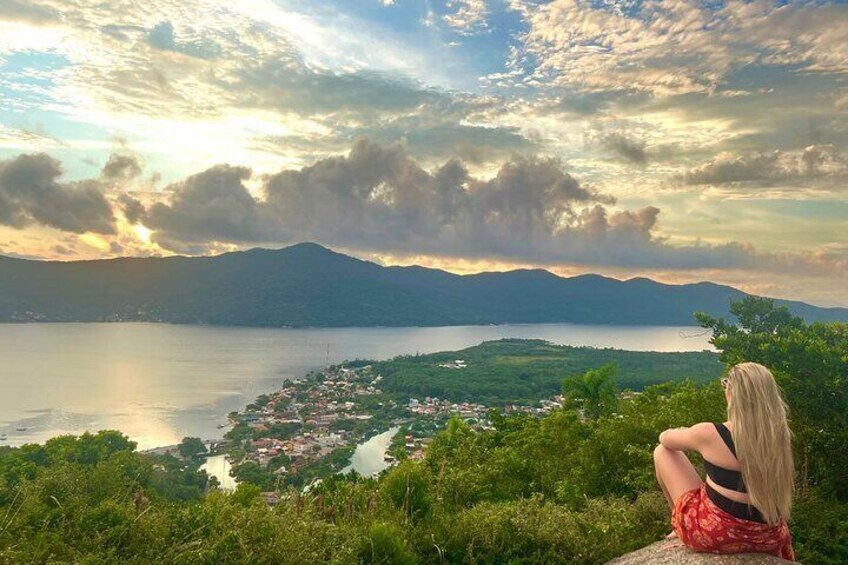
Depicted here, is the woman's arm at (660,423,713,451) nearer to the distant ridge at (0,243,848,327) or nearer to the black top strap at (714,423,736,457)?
the black top strap at (714,423,736,457)

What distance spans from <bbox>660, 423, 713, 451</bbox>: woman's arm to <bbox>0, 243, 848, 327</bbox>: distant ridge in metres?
131

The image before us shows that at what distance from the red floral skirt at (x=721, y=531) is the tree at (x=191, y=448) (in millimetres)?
33133

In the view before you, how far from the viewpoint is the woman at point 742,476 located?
3453mm

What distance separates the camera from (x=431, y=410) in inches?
1807

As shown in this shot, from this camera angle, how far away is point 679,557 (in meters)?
3.99

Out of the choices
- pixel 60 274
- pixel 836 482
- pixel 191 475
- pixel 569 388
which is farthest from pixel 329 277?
pixel 836 482

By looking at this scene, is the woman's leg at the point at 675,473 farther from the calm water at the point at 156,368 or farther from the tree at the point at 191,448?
the tree at the point at 191,448

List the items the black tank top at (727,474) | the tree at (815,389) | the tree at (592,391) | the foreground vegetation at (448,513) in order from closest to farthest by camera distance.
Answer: the black tank top at (727,474), the foreground vegetation at (448,513), the tree at (815,389), the tree at (592,391)

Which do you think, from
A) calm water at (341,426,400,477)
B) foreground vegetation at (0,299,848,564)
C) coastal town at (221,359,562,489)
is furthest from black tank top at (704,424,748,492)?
calm water at (341,426,400,477)

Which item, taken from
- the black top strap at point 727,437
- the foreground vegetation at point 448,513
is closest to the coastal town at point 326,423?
the foreground vegetation at point 448,513

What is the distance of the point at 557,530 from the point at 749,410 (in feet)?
7.08

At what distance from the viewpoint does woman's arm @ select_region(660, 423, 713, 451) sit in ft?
12.2

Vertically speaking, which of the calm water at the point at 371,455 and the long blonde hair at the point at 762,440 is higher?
the long blonde hair at the point at 762,440

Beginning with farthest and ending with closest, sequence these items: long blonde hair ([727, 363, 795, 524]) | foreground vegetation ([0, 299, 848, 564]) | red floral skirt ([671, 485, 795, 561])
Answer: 1. foreground vegetation ([0, 299, 848, 564])
2. red floral skirt ([671, 485, 795, 561])
3. long blonde hair ([727, 363, 795, 524])
